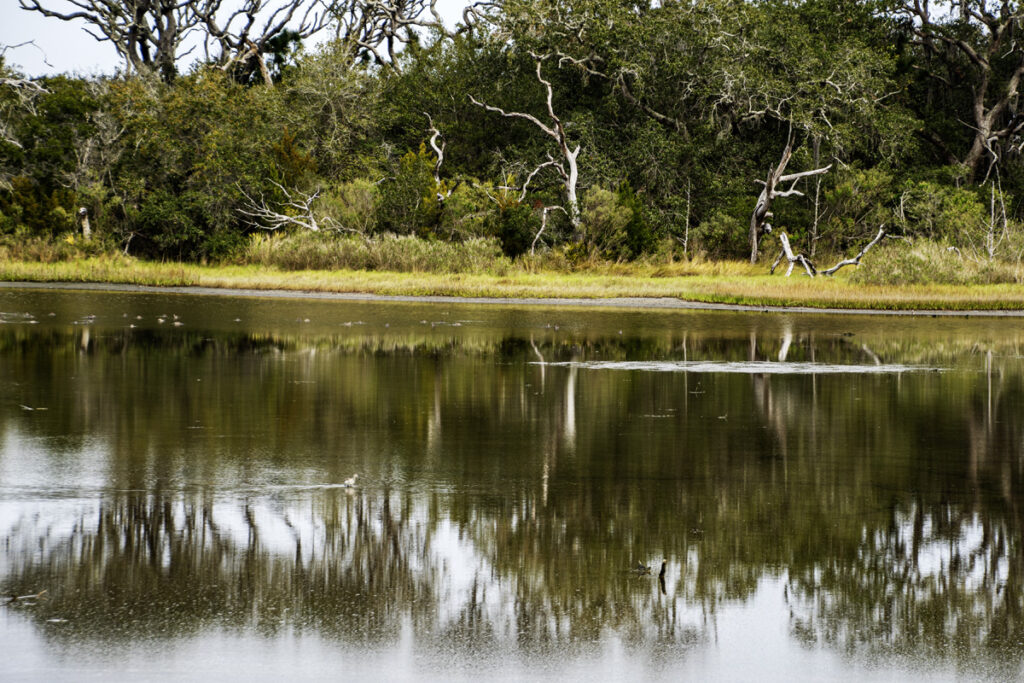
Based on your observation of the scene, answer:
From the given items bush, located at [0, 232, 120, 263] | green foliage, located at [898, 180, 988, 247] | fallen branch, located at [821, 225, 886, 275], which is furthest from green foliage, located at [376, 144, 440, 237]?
green foliage, located at [898, 180, 988, 247]

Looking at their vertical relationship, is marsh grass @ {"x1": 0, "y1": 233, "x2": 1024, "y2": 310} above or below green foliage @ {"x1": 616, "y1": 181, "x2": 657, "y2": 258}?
below

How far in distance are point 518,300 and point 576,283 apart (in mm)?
4524

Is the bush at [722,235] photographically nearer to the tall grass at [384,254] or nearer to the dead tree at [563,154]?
the dead tree at [563,154]

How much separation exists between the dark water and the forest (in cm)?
3082

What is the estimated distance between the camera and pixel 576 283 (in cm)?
4006

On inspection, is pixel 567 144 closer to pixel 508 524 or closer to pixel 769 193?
pixel 769 193

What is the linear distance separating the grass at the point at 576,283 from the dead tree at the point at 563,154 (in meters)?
3.43

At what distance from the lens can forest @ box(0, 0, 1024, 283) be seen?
4866 centimetres

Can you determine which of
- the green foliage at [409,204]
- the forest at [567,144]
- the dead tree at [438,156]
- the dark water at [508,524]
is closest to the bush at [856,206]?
the forest at [567,144]

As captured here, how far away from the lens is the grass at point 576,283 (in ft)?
111

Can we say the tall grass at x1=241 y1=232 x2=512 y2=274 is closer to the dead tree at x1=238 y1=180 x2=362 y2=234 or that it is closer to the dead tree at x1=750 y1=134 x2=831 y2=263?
the dead tree at x1=238 y1=180 x2=362 y2=234

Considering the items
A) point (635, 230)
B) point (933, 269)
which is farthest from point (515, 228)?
point (933, 269)

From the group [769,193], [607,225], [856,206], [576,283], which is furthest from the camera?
[856,206]

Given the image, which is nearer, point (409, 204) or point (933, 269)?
point (933, 269)
